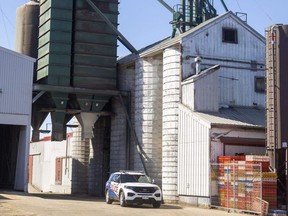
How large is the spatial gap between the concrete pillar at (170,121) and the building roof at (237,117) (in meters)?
2.56

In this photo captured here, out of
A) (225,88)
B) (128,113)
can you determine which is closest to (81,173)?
(128,113)

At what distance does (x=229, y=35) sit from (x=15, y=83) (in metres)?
15.2

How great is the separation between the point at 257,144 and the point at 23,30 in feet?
79.3

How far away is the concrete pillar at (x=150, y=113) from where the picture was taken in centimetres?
3662

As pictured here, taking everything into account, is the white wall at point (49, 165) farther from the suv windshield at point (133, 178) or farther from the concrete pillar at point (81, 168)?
the suv windshield at point (133, 178)

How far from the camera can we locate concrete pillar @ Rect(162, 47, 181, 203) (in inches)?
1336

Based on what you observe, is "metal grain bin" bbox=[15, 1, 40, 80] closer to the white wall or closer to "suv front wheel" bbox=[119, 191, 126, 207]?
the white wall

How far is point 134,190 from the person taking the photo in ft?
90.7

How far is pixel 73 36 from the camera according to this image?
40594 mm

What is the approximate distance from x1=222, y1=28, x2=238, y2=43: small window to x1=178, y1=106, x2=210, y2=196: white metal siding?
6724mm

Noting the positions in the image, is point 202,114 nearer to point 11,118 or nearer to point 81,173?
point 11,118

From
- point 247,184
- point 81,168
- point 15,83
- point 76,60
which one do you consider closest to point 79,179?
point 81,168

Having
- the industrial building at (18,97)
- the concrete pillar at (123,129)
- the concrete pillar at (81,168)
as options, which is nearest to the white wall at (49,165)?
the concrete pillar at (81,168)

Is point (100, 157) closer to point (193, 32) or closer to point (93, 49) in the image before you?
point (93, 49)
